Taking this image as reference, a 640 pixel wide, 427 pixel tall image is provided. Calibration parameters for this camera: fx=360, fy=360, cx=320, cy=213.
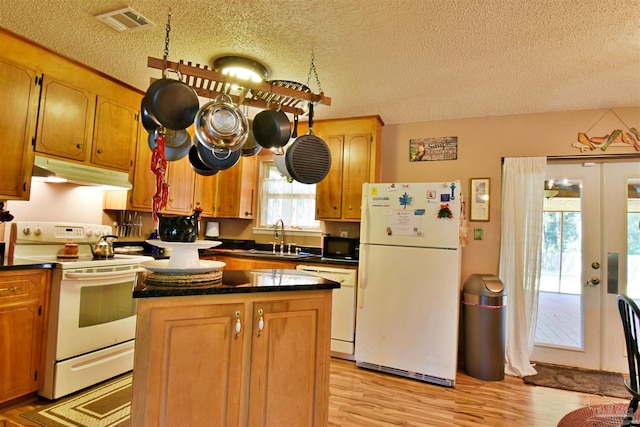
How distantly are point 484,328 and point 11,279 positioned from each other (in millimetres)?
3534

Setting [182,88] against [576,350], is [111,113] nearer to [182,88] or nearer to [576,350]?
[182,88]

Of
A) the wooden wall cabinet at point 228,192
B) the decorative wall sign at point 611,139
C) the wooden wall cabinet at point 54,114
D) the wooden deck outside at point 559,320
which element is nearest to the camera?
the wooden wall cabinet at point 54,114

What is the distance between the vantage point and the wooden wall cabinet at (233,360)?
4.72 ft

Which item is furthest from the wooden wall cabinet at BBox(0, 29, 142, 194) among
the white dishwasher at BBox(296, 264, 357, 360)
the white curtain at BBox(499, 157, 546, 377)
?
the white curtain at BBox(499, 157, 546, 377)

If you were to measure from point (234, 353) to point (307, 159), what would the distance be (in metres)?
1.12

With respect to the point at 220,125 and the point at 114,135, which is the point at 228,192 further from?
the point at 220,125

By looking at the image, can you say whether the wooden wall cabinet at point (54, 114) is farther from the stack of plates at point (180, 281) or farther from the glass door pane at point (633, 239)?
the glass door pane at point (633, 239)

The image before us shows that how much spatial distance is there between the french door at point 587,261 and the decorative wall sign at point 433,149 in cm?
94

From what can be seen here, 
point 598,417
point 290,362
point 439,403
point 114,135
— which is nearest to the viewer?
point 290,362

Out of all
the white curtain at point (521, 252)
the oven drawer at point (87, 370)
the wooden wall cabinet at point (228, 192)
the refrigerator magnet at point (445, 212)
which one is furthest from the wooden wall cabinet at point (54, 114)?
the white curtain at point (521, 252)

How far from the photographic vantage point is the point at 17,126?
2.54 m

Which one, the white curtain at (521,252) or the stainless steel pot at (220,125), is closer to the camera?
the stainless steel pot at (220,125)

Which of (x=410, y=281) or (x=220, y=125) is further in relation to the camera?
(x=410, y=281)

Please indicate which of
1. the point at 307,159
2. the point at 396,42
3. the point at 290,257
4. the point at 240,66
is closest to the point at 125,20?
the point at 240,66
